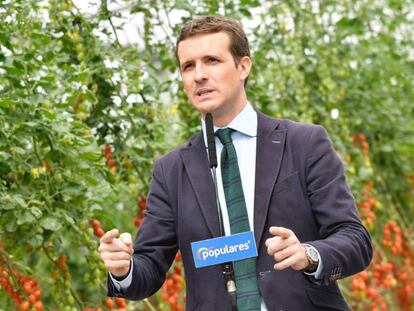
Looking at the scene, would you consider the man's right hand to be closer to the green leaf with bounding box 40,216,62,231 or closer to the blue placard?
the blue placard

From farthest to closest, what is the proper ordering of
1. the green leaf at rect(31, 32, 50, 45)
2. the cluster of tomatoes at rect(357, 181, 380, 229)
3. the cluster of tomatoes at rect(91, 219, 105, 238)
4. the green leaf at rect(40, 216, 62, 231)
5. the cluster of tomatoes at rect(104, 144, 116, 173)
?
1. the cluster of tomatoes at rect(357, 181, 380, 229)
2. the cluster of tomatoes at rect(104, 144, 116, 173)
3. the cluster of tomatoes at rect(91, 219, 105, 238)
4. the green leaf at rect(31, 32, 50, 45)
5. the green leaf at rect(40, 216, 62, 231)

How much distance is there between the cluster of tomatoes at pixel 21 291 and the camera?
9.38 feet

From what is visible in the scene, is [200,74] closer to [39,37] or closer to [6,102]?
[6,102]

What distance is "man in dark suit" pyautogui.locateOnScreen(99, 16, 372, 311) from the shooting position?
2.00 meters

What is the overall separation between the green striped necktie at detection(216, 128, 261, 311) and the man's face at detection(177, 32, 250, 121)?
9 cm

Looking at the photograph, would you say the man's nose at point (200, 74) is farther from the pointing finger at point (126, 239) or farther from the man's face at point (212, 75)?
the pointing finger at point (126, 239)

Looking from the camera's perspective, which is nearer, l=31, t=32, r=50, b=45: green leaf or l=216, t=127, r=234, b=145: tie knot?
l=216, t=127, r=234, b=145: tie knot

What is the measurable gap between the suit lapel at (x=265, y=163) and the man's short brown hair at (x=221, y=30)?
15cm

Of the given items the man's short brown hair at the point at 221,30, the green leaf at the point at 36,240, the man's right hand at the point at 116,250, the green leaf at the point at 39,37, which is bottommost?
the man's right hand at the point at 116,250

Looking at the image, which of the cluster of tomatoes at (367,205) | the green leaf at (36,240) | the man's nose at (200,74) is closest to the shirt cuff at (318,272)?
the man's nose at (200,74)

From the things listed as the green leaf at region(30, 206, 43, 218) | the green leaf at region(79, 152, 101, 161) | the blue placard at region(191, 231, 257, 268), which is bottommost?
the blue placard at region(191, 231, 257, 268)

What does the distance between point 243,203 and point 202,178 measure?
5.5 inches

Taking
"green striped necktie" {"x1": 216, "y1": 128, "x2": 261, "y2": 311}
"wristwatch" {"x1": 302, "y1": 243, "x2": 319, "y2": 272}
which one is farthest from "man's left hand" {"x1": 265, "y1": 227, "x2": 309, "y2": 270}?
"green striped necktie" {"x1": 216, "y1": 128, "x2": 261, "y2": 311}

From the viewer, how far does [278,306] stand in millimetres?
1997
